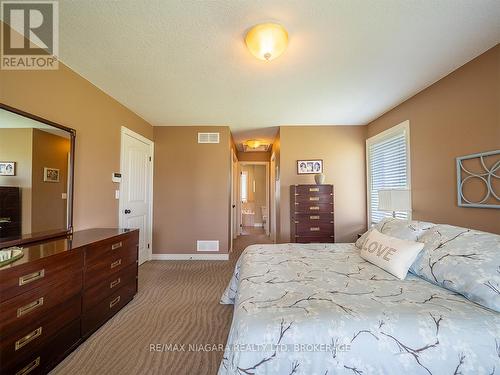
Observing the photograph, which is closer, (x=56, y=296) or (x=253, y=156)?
(x=56, y=296)

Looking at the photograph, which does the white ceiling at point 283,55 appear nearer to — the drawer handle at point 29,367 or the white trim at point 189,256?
the drawer handle at point 29,367

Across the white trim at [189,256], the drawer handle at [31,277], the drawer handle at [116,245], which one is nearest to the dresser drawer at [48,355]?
the drawer handle at [31,277]

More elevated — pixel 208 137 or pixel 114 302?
pixel 208 137

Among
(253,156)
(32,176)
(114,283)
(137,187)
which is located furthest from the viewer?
(253,156)

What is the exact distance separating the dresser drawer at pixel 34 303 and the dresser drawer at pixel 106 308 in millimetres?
303

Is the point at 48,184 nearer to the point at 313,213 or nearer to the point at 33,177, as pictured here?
the point at 33,177

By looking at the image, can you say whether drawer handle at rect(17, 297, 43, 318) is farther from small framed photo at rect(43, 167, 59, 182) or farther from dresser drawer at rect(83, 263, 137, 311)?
small framed photo at rect(43, 167, 59, 182)

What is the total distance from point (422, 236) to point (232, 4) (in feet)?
7.25

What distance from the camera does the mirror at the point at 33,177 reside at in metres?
1.51

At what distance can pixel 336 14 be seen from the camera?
144 cm

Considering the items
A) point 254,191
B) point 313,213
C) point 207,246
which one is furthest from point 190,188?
point 254,191

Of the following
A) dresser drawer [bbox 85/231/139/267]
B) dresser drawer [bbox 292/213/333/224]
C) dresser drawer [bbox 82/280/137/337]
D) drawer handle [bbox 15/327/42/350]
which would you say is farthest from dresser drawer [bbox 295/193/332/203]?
drawer handle [bbox 15/327/42/350]

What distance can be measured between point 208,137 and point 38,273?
3.02 meters

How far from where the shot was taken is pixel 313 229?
128 inches
